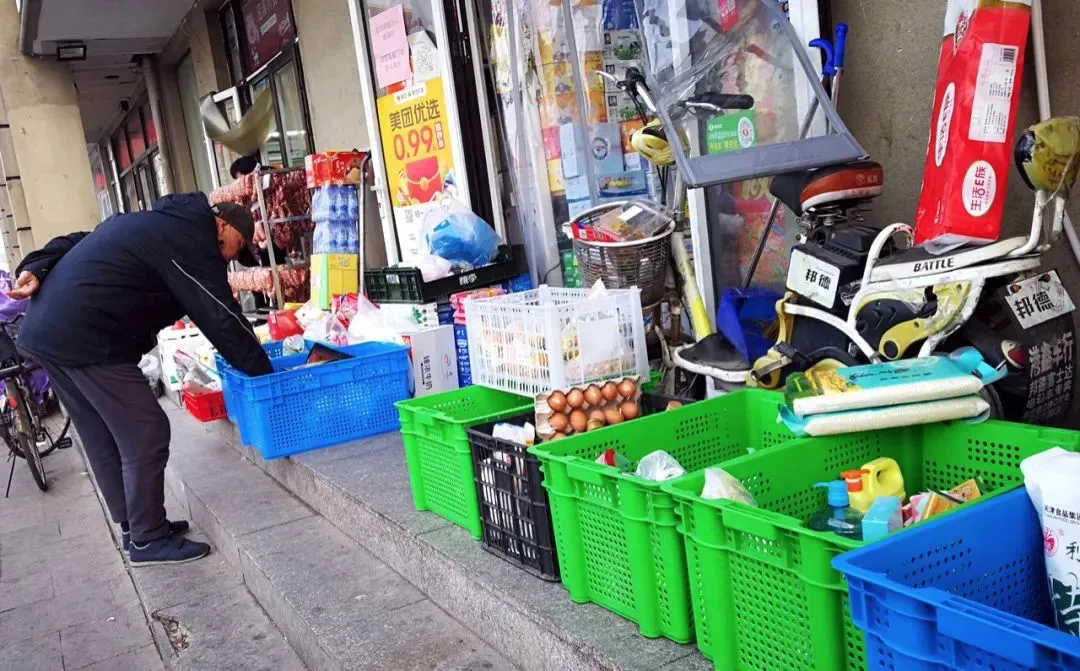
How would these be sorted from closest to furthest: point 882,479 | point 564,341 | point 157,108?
1. point 882,479
2. point 564,341
3. point 157,108

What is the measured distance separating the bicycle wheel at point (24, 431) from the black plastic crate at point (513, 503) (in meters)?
5.04

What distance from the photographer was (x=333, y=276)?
257 inches

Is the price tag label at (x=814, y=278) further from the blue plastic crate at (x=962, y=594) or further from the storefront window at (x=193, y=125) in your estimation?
the storefront window at (x=193, y=125)

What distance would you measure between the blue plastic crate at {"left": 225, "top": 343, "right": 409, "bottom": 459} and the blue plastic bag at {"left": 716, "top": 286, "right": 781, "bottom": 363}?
199 cm

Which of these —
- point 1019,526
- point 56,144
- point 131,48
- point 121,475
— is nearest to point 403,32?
point 121,475

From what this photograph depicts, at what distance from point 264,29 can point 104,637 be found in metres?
7.09

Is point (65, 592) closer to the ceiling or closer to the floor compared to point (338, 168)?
closer to the floor

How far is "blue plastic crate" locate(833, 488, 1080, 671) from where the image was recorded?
1.18m

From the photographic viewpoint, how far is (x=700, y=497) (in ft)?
6.07

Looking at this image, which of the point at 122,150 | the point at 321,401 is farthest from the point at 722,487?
the point at 122,150

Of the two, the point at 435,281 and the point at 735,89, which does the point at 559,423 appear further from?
the point at 435,281

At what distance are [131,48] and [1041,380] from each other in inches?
524

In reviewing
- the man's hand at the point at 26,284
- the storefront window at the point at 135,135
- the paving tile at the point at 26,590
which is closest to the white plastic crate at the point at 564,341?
the man's hand at the point at 26,284

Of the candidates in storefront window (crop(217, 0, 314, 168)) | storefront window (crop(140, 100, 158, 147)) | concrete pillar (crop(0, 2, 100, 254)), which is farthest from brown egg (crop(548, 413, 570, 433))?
storefront window (crop(140, 100, 158, 147))
